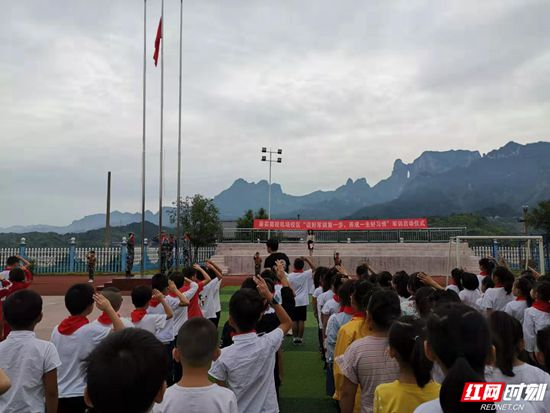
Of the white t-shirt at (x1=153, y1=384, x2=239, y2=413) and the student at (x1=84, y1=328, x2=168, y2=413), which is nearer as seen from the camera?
the student at (x1=84, y1=328, x2=168, y2=413)

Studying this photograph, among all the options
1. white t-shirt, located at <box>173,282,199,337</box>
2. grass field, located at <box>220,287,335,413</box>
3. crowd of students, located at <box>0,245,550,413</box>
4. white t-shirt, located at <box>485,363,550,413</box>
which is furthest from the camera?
white t-shirt, located at <box>173,282,199,337</box>

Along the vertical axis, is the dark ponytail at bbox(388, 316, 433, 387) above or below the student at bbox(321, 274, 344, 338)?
above

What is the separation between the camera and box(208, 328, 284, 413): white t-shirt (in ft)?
9.43

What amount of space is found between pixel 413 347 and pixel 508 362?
706 mm

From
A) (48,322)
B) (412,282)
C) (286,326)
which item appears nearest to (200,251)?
(48,322)

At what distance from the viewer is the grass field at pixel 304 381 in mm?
5426

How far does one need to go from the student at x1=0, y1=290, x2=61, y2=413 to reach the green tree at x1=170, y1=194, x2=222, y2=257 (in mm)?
24946

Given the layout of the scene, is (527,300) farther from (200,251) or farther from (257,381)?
(200,251)

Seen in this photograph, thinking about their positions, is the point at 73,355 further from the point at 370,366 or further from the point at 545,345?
the point at 545,345

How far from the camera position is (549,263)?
2145cm

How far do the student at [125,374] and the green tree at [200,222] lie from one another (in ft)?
87.2

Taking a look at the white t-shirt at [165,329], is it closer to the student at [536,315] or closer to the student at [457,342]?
the student at [457,342]

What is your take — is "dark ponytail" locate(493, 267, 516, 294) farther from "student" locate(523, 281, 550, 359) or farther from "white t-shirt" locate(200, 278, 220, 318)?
"white t-shirt" locate(200, 278, 220, 318)

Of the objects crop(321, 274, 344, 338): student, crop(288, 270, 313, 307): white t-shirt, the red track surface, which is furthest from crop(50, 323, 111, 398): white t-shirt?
the red track surface
